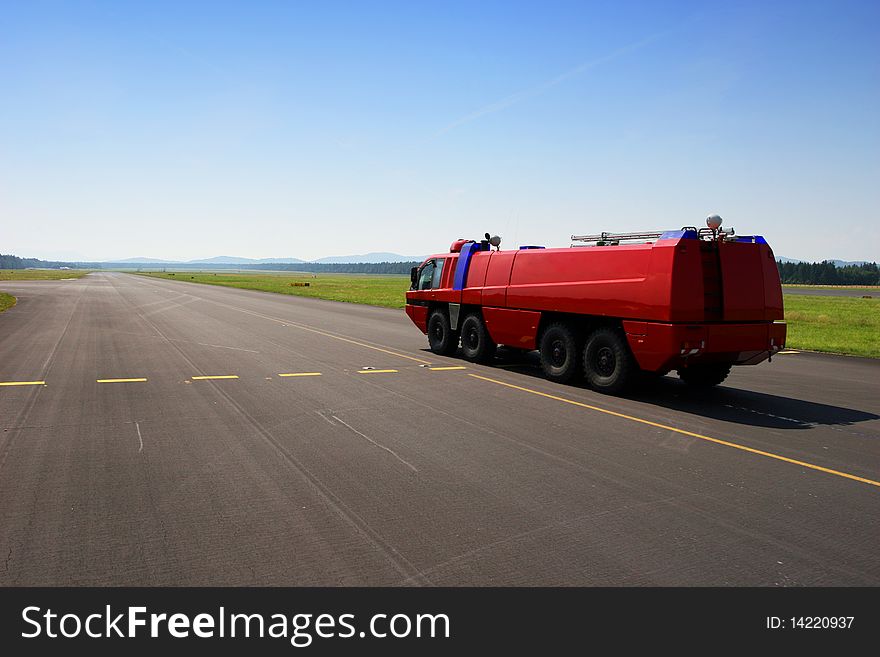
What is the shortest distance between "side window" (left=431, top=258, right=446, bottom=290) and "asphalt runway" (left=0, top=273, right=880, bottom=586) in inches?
162

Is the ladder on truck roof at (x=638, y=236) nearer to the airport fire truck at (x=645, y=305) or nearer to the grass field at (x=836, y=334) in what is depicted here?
the airport fire truck at (x=645, y=305)

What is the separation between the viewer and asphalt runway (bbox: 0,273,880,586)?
4207mm

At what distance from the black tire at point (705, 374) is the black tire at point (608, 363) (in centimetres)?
180

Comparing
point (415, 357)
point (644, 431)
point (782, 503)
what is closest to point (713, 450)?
point (644, 431)

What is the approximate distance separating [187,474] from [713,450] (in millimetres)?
5628

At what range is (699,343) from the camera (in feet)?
32.0

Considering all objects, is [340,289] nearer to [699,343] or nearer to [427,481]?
[699,343]

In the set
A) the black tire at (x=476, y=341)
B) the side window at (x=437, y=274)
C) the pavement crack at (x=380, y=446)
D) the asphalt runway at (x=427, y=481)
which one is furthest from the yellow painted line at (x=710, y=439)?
the side window at (x=437, y=274)

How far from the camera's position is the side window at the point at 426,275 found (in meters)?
16.1

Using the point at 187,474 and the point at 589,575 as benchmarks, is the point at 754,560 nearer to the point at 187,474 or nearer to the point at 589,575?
the point at 589,575

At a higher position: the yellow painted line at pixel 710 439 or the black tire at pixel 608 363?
the black tire at pixel 608 363

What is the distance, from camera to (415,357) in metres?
14.9

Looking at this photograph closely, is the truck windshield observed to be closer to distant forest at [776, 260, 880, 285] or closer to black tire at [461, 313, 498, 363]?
black tire at [461, 313, 498, 363]

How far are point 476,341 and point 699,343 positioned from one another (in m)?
5.57
